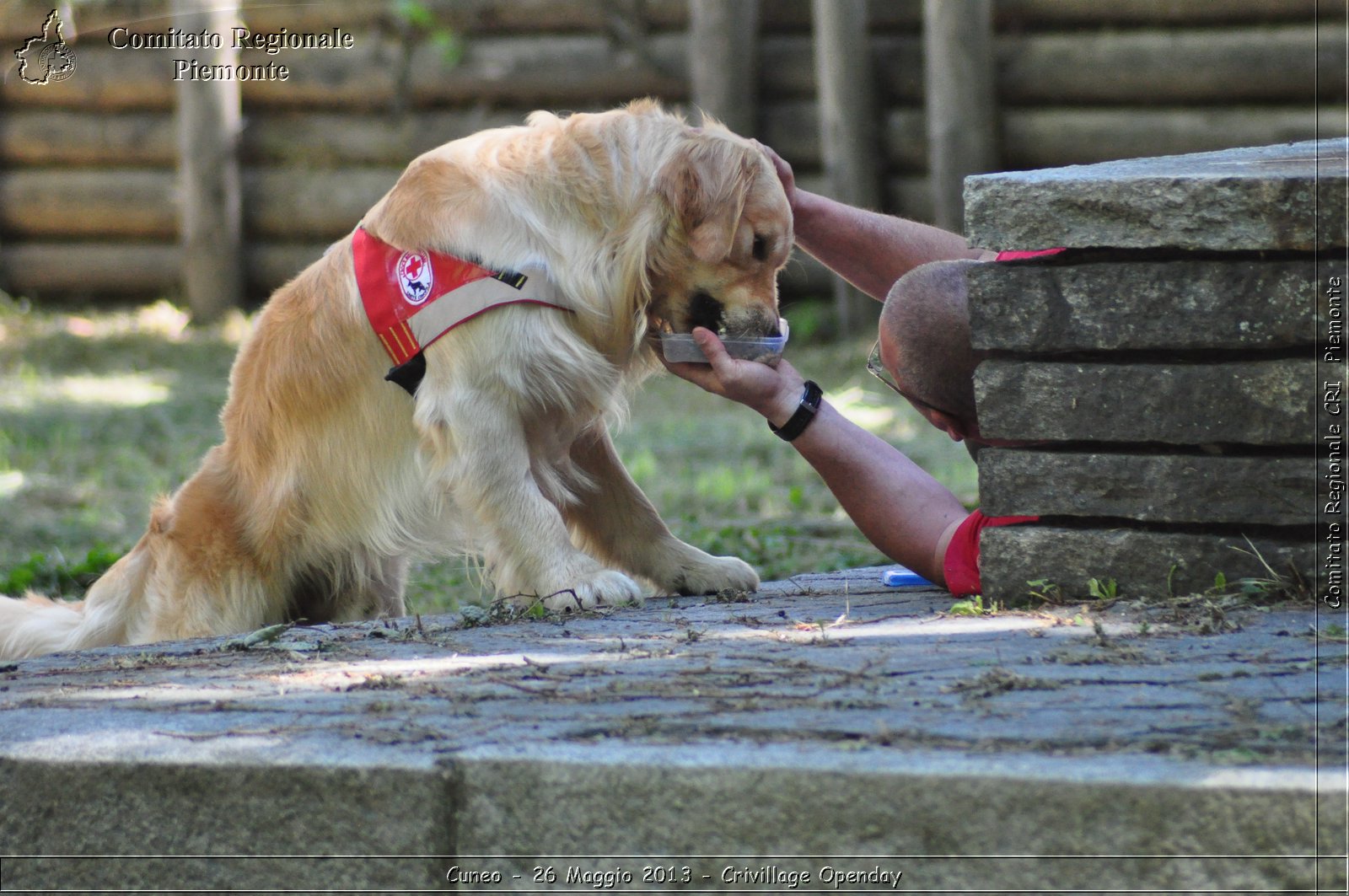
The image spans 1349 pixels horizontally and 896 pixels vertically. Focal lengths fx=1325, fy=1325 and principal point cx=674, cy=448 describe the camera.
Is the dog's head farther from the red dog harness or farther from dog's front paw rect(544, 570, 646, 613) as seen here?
dog's front paw rect(544, 570, 646, 613)

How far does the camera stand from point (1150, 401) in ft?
7.98

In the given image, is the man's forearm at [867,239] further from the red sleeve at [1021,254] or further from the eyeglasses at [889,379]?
the red sleeve at [1021,254]

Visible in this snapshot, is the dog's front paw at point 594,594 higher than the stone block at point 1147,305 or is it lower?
lower

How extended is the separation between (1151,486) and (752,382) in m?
1.01

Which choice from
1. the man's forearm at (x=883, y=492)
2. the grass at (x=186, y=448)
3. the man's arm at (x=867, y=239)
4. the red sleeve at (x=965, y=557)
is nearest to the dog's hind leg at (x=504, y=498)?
the grass at (x=186, y=448)

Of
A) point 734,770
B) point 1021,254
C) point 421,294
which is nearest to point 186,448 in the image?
point 421,294

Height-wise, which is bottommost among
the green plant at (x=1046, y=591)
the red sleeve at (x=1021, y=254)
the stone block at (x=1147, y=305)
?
the green plant at (x=1046, y=591)

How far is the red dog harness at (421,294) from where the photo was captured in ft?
10.2

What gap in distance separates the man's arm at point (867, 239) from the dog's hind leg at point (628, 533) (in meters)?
0.80

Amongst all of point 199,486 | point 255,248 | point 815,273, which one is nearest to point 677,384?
point 815,273

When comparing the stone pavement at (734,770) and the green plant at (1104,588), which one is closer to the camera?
the stone pavement at (734,770)

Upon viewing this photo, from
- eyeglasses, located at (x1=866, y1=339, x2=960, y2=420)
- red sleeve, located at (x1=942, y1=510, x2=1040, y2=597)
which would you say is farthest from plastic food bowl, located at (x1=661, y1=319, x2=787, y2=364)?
red sleeve, located at (x1=942, y1=510, x2=1040, y2=597)

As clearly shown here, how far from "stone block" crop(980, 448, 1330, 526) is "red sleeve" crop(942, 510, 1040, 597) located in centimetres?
21

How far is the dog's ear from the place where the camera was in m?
3.18
